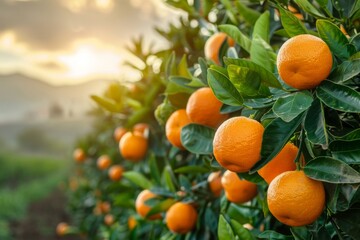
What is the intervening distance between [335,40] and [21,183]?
503 inches

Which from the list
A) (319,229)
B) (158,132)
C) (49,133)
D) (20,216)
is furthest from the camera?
(49,133)

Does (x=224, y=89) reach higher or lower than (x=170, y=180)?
higher

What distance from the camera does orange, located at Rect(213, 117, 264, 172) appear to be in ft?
2.49

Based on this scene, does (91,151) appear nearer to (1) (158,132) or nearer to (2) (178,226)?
(1) (158,132)

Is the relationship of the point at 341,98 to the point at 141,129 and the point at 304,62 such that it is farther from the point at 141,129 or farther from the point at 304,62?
the point at 141,129

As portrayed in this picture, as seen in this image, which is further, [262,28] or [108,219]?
[108,219]

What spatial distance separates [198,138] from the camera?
993mm

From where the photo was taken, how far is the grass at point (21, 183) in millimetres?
7234

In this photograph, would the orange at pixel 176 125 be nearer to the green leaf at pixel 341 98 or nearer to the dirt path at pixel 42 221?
the green leaf at pixel 341 98

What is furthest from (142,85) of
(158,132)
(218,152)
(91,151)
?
(91,151)

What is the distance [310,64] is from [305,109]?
80 millimetres

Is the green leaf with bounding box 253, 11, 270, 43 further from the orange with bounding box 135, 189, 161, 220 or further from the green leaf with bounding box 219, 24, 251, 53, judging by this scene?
the orange with bounding box 135, 189, 161, 220

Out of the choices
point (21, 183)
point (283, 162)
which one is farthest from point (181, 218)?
point (21, 183)

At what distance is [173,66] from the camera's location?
1.30 m
